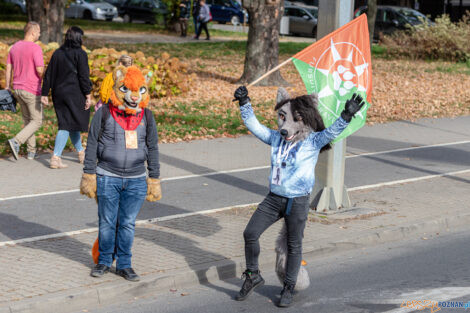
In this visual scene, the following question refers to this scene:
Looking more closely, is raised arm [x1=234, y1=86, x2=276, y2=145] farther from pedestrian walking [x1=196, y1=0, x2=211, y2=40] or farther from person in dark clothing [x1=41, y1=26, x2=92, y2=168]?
pedestrian walking [x1=196, y1=0, x2=211, y2=40]

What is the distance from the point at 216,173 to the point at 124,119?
4975 mm

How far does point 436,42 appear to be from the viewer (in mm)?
28234

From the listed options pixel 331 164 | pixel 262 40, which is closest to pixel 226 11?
pixel 262 40

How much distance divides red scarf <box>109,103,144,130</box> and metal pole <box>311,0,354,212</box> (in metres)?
3.02

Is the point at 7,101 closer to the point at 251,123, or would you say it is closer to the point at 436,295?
the point at 251,123

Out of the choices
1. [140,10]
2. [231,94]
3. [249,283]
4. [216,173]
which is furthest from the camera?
[140,10]

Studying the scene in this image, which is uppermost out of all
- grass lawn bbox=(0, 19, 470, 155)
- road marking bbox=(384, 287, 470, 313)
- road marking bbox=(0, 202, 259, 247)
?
road marking bbox=(384, 287, 470, 313)

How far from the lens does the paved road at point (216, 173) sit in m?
8.56

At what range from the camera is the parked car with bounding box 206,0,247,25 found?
45000 mm

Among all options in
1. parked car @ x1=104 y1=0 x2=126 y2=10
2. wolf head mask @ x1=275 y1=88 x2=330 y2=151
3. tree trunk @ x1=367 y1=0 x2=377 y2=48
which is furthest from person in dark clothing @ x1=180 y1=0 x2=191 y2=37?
wolf head mask @ x1=275 y1=88 x2=330 y2=151

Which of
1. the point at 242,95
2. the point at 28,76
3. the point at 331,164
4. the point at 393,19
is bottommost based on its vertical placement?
the point at 393,19

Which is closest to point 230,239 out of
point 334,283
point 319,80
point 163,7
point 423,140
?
point 334,283

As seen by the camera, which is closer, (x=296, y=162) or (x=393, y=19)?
(x=296, y=162)

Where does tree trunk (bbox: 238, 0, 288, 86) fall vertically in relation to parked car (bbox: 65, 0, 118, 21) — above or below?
above
